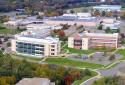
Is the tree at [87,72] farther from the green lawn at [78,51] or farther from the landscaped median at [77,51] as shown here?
the green lawn at [78,51]

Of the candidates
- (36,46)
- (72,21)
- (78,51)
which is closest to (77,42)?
(78,51)

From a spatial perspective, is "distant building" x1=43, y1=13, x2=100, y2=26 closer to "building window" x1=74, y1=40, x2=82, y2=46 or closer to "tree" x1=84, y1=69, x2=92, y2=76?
"building window" x1=74, y1=40, x2=82, y2=46

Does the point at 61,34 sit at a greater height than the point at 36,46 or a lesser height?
lesser

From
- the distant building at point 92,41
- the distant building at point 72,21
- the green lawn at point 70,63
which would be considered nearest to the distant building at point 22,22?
the distant building at point 72,21

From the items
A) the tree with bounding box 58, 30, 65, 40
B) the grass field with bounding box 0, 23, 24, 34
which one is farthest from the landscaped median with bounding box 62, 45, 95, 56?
the grass field with bounding box 0, 23, 24, 34

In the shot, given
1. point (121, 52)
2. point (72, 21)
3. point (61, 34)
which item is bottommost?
point (72, 21)

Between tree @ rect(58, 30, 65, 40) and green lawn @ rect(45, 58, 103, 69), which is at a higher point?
green lawn @ rect(45, 58, 103, 69)

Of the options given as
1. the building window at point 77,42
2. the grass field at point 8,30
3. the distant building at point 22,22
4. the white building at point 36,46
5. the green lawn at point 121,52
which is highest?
the white building at point 36,46

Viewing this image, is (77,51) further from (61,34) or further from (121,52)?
(61,34)
